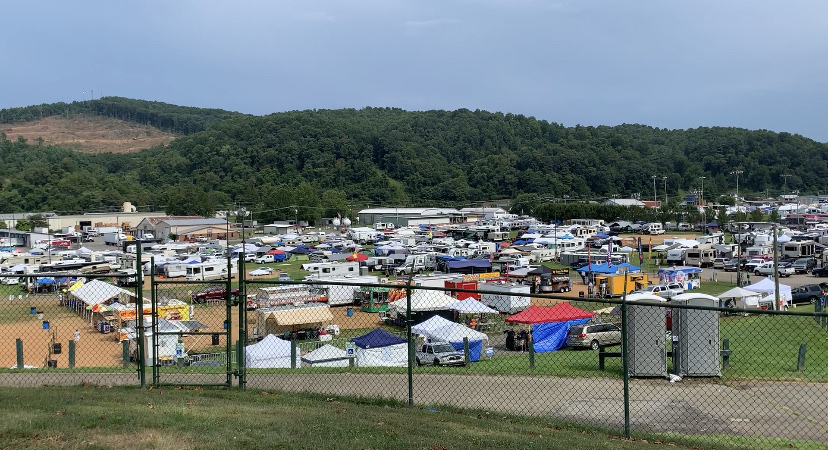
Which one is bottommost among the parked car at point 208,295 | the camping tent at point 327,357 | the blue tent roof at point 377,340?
the parked car at point 208,295

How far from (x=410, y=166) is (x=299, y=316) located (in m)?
112

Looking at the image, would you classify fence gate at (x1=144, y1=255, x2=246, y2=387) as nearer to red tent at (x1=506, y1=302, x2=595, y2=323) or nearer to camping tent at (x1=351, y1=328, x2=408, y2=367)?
camping tent at (x1=351, y1=328, x2=408, y2=367)

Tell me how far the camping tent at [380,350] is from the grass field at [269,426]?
6.82m

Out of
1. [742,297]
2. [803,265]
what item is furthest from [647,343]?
[803,265]

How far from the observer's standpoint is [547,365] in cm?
1240

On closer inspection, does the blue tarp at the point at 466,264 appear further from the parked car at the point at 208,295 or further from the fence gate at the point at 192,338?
the parked car at the point at 208,295

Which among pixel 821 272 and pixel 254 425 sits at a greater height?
pixel 254 425

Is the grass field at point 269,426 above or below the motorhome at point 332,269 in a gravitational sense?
above

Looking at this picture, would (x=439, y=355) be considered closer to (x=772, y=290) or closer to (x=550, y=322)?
(x=550, y=322)

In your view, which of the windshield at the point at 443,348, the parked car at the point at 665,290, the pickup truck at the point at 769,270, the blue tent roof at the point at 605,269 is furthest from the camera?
the pickup truck at the point at 769,270

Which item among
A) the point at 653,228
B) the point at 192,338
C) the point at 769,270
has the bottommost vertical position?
the point at 192,338

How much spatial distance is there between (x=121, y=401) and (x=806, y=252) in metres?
47.1

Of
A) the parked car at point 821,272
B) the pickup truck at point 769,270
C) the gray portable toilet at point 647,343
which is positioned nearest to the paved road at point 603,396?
the gray portable toilet at point 647,343

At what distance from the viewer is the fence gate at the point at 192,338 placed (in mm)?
8203
